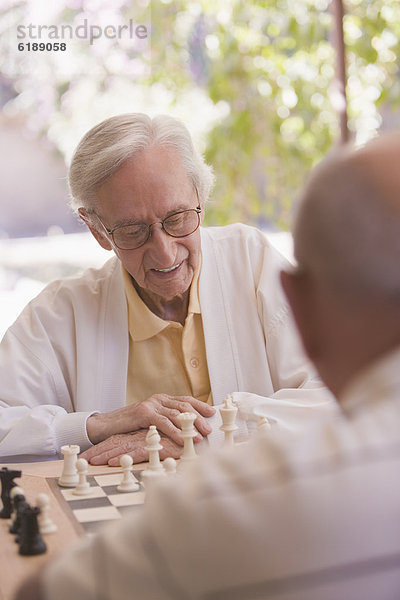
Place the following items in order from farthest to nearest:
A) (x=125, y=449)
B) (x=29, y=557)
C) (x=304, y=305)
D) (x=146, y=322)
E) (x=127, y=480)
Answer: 1. (x=146, y=322)
2. (x=125, y=449)
3. (x=127, y=480)
4. (x=29, y=557)
5. (x=304, y=305)

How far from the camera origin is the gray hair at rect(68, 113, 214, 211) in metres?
2.18

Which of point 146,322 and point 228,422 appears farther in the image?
point 146,322

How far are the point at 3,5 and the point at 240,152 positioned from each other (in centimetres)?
179

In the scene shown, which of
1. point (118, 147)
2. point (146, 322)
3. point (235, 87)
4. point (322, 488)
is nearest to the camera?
point (322, 488)

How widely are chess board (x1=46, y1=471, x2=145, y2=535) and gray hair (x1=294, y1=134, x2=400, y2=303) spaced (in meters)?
0.83

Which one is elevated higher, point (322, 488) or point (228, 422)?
point (322, 488)

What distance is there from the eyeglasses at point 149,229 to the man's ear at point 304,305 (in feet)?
4.40

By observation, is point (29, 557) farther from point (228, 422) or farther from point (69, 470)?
point (228, 422)

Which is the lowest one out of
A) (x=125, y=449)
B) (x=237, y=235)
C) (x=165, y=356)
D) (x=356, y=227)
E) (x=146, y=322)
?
(x=125, y=449)

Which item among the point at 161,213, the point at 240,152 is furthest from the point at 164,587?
the point at 240,152

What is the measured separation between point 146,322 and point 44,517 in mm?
1007

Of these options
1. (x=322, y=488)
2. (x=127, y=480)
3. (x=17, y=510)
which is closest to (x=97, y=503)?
(x=127, y=480)

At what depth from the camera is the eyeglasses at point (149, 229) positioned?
2.21 meters

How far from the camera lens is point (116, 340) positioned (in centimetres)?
239
